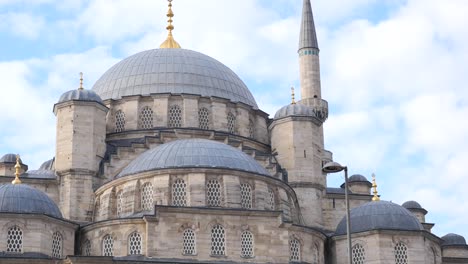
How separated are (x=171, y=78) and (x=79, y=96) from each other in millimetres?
6674

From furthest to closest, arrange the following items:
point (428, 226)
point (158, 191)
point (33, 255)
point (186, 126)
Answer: point (428, 226) < point (186, 126) < point (158, 191) < point (33, 255)

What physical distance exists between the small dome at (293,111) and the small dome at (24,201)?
43.0ft

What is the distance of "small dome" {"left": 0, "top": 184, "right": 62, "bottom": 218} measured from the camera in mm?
35375

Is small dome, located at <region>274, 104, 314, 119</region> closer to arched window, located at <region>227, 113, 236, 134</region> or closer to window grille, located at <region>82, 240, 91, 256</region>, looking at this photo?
arched window, located at <region>227, 113, 236, 134</region>

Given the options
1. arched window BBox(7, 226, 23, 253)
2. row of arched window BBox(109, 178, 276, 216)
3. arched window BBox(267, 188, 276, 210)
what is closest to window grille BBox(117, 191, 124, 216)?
row of arched window BBox(109, 178, 276, 216)

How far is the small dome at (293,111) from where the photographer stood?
146ft

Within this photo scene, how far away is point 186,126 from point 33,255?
1266cm

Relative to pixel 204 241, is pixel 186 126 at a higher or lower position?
higher

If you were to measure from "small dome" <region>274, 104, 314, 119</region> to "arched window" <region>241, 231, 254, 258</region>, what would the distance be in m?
10.4

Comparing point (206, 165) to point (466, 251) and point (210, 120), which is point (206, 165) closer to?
point (210, 120)

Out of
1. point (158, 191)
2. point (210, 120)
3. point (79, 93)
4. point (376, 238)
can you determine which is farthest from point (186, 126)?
point (376, 238)

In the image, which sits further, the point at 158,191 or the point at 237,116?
the point at 237,116

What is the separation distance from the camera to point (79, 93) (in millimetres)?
42125

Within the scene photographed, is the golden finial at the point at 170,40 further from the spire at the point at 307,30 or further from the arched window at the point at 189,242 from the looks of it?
the arched window at the point at 189,242
